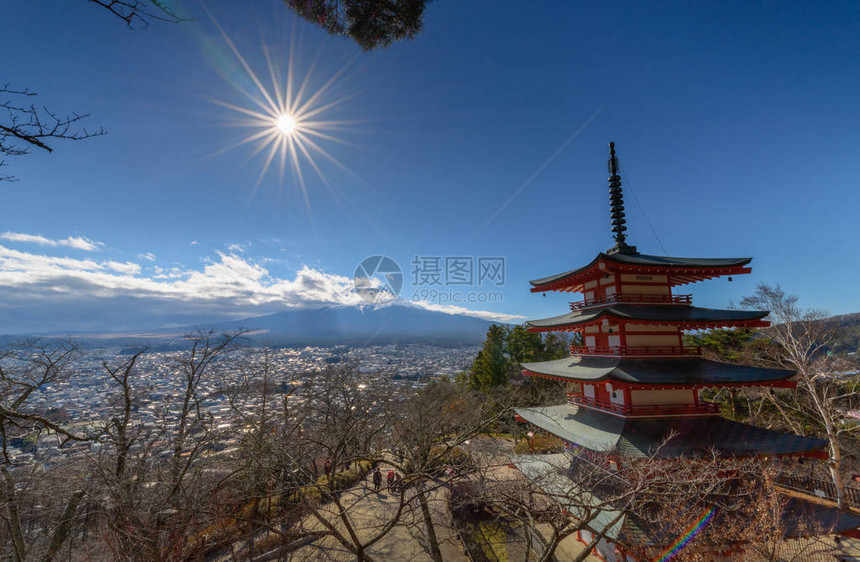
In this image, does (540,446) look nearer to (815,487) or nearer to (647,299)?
(815,487)

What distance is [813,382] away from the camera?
11.3 m

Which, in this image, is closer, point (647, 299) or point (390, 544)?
point (647, 299)

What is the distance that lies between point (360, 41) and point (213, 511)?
9.56 m

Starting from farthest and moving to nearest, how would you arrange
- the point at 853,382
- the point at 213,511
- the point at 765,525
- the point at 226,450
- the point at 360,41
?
the point at 853,382, the point at 226,450, the point at 213,511, the point at 765,525, the point at 360,41

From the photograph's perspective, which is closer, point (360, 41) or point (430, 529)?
point (360, 41)

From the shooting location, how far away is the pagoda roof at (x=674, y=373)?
755cm

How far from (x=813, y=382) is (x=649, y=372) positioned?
876 centimetres

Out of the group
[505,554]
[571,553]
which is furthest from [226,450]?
[571,553]

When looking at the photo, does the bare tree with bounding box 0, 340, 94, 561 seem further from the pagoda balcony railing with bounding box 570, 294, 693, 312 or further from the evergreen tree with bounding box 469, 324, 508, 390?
the evergreen tree with bounding box 469, 324, 508, 390

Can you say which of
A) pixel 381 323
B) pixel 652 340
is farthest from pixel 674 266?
pixel 381 323

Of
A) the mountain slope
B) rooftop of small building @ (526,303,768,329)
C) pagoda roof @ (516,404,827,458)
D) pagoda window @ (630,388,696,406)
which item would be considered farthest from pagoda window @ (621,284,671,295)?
the mountain slope

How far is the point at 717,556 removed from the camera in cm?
614

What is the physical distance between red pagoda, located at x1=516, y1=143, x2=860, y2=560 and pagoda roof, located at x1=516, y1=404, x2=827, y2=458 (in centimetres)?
2

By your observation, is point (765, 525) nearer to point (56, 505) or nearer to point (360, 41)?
point (360, 41)
